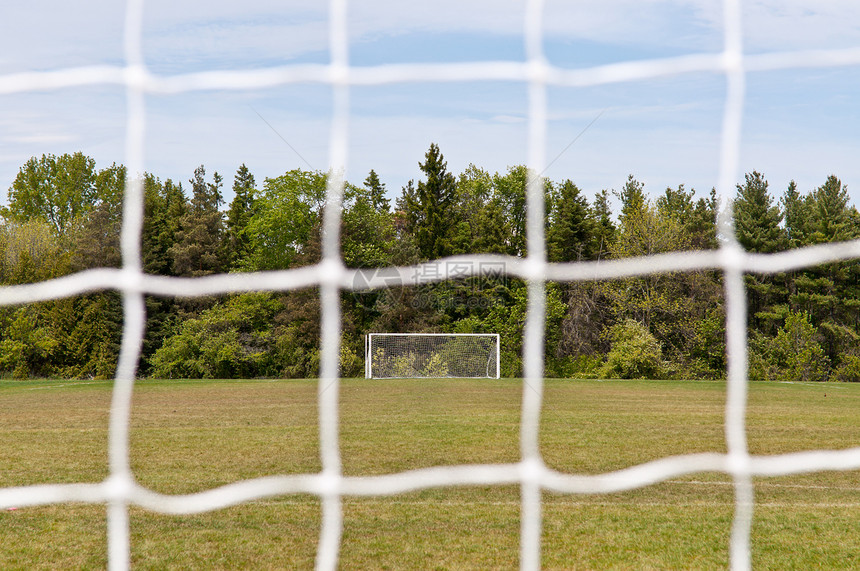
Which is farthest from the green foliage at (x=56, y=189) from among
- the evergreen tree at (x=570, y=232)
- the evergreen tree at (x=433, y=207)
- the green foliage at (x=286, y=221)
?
the evergreen tree at (x=570, y=232)

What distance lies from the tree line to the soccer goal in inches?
41.5

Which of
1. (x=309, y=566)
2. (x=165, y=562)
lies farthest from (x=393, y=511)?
(x=165, y=562)

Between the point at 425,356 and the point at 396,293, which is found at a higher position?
the point at 396,293

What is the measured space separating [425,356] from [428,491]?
49.4 ft

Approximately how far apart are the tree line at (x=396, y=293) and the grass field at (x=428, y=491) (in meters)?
6.98

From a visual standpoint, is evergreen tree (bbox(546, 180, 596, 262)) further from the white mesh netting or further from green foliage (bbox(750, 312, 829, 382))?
the white mesh netting

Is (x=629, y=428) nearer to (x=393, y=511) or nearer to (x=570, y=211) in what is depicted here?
(x=393, y=511)

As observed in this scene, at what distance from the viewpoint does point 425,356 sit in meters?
21.1

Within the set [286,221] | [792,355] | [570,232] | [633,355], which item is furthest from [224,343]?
[792,355]

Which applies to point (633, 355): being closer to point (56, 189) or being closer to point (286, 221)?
point (286, 221)

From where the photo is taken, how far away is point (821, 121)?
4.34 meters

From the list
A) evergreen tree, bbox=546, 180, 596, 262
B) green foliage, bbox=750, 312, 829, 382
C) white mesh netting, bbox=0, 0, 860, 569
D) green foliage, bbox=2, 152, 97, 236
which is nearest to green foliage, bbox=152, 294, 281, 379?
green foliage, bbox=2, 152, 97, 236

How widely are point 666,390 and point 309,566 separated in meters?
14.2

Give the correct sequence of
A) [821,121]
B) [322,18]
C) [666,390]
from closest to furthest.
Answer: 1. [322,18]
2. [821,121]
3. [666,390]
